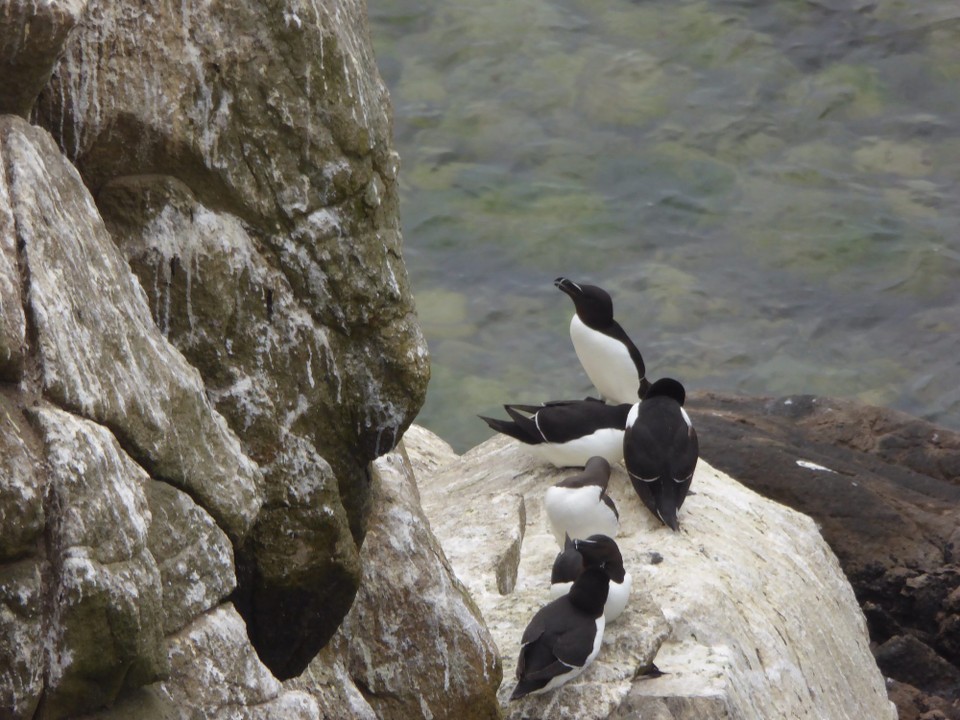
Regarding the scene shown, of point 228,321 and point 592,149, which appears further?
point 592,149

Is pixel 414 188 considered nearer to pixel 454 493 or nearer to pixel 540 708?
pixel 454 493

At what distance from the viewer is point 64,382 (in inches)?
118

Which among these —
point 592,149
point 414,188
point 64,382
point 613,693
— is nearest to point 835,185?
point 592,149

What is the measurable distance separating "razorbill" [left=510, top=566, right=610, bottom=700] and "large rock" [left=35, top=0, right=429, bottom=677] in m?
0.95

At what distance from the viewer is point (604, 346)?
28.2 feet

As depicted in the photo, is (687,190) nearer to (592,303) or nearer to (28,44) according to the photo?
(592,303)

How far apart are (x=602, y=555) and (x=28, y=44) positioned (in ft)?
10.9

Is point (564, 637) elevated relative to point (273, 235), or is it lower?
lower

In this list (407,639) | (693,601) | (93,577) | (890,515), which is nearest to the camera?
(93,577)

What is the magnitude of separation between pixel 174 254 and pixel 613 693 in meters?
2.40

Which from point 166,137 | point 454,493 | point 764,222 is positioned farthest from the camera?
point 764,222

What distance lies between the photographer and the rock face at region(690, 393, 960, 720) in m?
8.44

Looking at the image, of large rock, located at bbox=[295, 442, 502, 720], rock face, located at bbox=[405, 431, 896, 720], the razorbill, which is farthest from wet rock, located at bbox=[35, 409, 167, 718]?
rock face, located at bbox=[405, 431, 896, 720]

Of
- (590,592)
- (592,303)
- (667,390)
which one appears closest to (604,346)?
(592,303)
